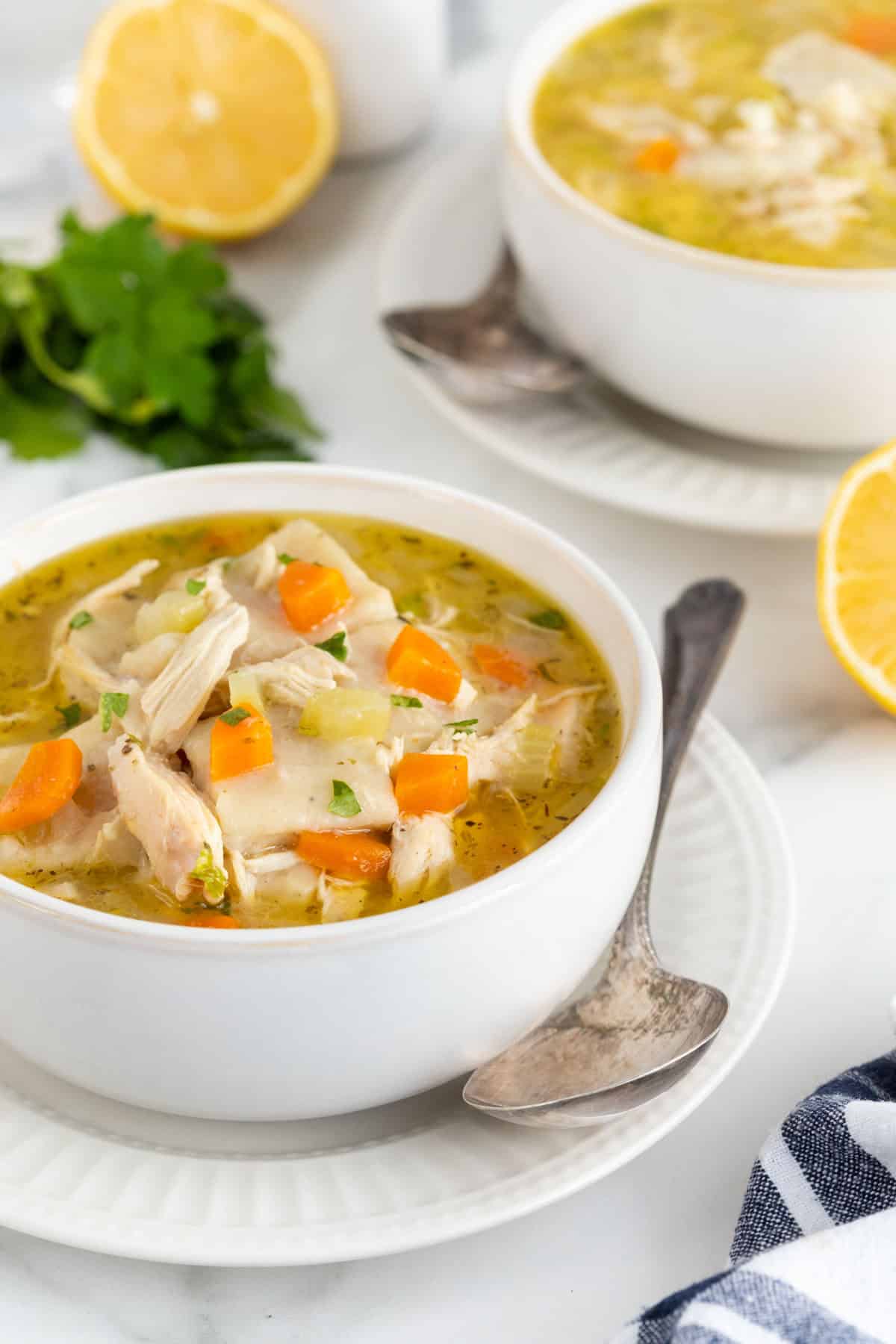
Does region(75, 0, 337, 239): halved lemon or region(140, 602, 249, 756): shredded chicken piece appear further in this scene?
region(75, 0, 337, 239): halved lemon

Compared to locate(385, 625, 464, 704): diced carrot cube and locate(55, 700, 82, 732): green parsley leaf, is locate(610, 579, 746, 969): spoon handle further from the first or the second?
locate(55, 700, 82, 732): green parsley leaf

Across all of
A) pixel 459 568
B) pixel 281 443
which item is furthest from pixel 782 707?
pixel 281 443

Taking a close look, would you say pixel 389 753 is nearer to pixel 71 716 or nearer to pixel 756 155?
pixel 71 716

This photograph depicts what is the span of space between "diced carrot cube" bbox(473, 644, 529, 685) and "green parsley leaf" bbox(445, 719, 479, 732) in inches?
5.1

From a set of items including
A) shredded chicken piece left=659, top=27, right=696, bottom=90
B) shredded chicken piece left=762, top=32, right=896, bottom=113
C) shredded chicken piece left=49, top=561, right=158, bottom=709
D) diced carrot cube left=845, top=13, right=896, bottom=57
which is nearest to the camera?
shredded chicken piece left=49, top=561, right=158, bottom=709

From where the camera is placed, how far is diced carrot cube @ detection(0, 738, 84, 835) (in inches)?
73.5

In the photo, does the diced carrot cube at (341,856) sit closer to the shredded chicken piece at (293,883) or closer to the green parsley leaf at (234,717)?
the shredded chicken piece at (293,883)

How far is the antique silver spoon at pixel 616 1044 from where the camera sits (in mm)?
1758

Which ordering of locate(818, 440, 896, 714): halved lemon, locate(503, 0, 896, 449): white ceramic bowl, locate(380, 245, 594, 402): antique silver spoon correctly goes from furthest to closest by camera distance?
locate(380, 245, 594, 402): antique silver spoon, locate(503, 0, 896, 449): white ceramic bowl, locate(818, 440, 896, 714): halved lemon

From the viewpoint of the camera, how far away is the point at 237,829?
1.83 metres

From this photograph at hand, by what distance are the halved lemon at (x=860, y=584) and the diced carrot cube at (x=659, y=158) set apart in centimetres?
94

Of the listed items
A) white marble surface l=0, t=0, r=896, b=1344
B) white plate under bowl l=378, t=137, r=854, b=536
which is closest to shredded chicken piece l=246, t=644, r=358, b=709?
white marble surface l=0, t=0, r=896, b=1344

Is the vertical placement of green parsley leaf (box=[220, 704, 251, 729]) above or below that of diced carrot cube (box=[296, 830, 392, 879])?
above

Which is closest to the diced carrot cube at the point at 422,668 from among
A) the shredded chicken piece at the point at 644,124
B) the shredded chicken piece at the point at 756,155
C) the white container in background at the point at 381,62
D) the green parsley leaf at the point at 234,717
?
the green parsley leaf at the point at 234,717
